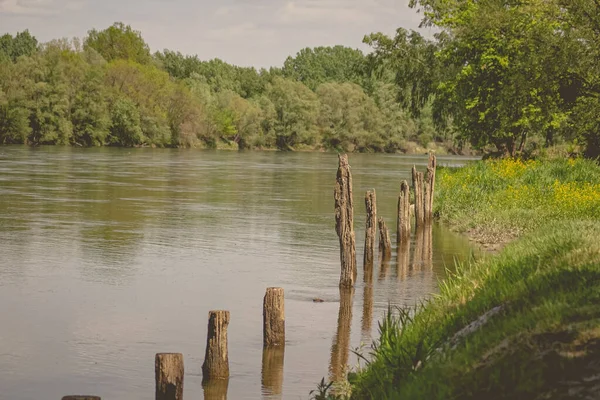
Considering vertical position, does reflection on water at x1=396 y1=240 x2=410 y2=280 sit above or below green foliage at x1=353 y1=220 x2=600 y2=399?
below

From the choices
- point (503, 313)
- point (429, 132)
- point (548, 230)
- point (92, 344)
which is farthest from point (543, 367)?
point (429, 132)

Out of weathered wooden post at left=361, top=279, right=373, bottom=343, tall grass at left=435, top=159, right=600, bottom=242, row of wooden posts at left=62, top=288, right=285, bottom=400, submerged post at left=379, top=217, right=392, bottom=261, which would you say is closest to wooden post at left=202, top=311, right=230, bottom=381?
row of wooden posts at left=62, top=288, right=285, bottom=400

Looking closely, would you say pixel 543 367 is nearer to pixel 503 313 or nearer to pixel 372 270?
pixel 503 313

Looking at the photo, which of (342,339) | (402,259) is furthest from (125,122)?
(342,339)

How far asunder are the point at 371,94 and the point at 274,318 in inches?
6838

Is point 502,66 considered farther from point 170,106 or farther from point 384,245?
point 170,106

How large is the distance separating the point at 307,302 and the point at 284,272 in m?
4.33

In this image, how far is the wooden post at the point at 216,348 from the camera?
1317cm

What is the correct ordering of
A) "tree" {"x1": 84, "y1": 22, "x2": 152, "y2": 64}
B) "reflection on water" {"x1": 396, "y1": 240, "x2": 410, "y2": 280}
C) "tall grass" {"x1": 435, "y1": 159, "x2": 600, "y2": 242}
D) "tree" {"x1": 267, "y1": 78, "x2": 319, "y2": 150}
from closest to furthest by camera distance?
"reflection on water" {"x1": 396, "y1": 240, "x2": 410, "y2": 280} → "tall grass" {"x1": 435, "y1": 159, "x2": 600, "y2": 242} → "tree" {"x1": 267, "y1": 78, "x2": 319, "y2": 150} → "tree" {"x1": 84, "y1": 22, "x2": 152, "y2": 64}

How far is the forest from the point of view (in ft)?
128

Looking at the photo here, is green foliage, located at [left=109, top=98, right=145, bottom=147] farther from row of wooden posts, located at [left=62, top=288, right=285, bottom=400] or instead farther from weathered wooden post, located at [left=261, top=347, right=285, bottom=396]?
weathered wooden post, located at [left=261, top=347, right=285, bottom=396]

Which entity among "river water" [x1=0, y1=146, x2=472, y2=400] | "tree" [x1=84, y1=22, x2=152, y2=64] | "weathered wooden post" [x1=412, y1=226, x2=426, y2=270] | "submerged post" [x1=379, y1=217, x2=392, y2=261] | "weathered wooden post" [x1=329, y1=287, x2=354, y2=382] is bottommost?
"river water" [x1=0, y1=146, x2=472, y2=400]

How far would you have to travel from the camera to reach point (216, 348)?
13.7 metres

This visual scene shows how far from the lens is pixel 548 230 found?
1939 cm
